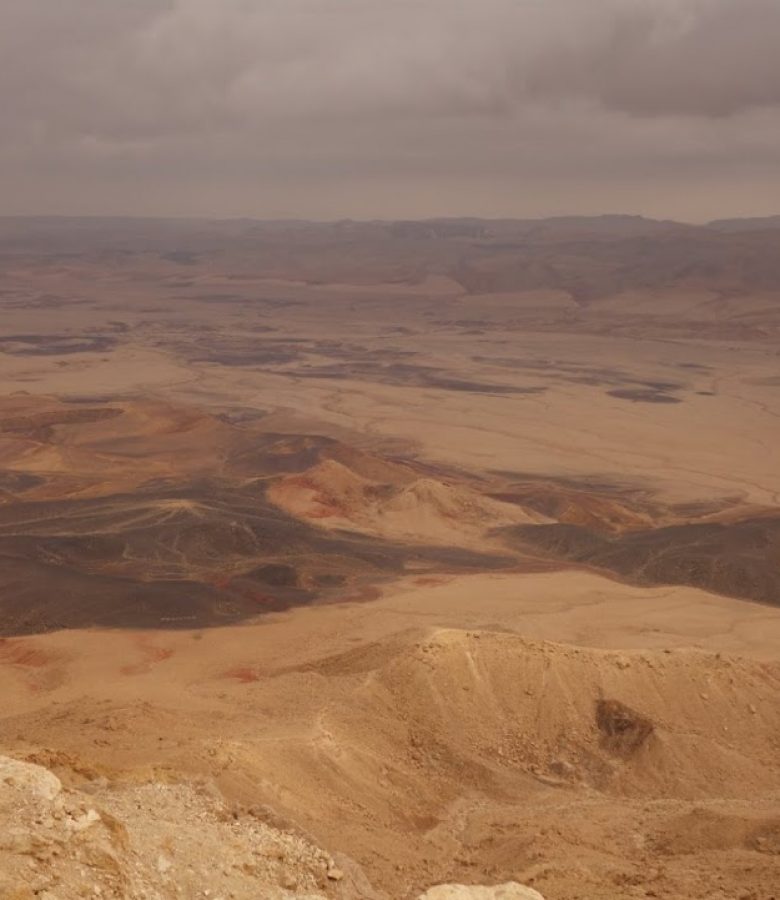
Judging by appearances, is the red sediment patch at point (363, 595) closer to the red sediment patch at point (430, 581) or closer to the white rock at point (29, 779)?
the red sediment patch at point (430, 581)

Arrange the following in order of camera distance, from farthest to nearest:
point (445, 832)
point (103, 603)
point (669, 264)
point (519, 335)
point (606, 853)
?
point (669, 264)
point (519, 335)
point (103, 603)
point (445, 832)
point (606, 853)

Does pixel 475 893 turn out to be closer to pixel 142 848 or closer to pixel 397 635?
pixel 142 848

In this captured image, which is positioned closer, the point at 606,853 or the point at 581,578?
the point at 606,853

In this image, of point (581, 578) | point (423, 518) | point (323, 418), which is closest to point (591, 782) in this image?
point (581, 578)

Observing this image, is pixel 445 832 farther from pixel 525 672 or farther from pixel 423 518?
pixel 423 518

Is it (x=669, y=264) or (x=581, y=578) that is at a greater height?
(x=669, y=264)

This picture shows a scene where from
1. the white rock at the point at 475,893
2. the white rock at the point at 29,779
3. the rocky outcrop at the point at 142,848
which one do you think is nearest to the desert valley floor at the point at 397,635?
the rocky outcrop at the point at 142,848
